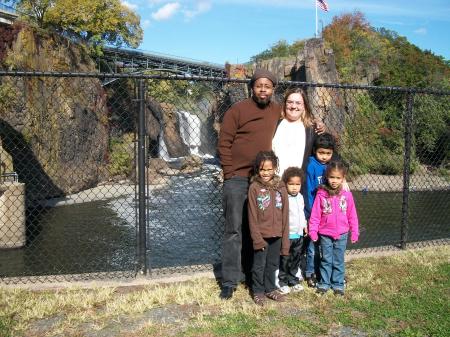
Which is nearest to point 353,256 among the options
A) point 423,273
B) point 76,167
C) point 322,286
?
point 423,273

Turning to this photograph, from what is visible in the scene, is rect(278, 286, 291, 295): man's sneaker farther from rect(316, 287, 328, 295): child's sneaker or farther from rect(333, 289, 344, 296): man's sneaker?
rect(333, 289, 344, 296): man's sneaker

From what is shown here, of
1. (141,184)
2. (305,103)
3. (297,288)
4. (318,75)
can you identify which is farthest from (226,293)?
(318,75)

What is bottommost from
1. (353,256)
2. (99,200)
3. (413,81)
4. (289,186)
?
(99,200)

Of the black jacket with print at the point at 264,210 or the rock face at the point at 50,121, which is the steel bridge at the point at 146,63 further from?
the black jacket with print at the point at 264,210

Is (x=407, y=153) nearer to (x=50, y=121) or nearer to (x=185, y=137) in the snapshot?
(x=50, y=121)

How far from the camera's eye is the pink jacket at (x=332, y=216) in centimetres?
433

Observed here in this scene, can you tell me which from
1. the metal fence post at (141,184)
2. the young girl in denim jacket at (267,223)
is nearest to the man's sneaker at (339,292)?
the young girl in denim jacket at (267,223)

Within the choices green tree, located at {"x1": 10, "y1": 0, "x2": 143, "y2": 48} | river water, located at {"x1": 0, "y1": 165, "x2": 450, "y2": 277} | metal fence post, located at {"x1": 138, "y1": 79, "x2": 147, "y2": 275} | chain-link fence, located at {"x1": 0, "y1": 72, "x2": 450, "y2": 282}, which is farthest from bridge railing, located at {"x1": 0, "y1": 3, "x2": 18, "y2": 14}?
metal fence post, located at {"x1": 138, "y1": 79, "x2": 147, "y2": 275}

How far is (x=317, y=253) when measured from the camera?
463 cm

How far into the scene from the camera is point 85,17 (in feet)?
96.7

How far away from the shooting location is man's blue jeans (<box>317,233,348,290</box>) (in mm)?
4383

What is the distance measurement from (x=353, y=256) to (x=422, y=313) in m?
1.83

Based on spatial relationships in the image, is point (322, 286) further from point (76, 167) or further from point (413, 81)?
point (413, 81)

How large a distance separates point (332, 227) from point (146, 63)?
43177 millimetres
